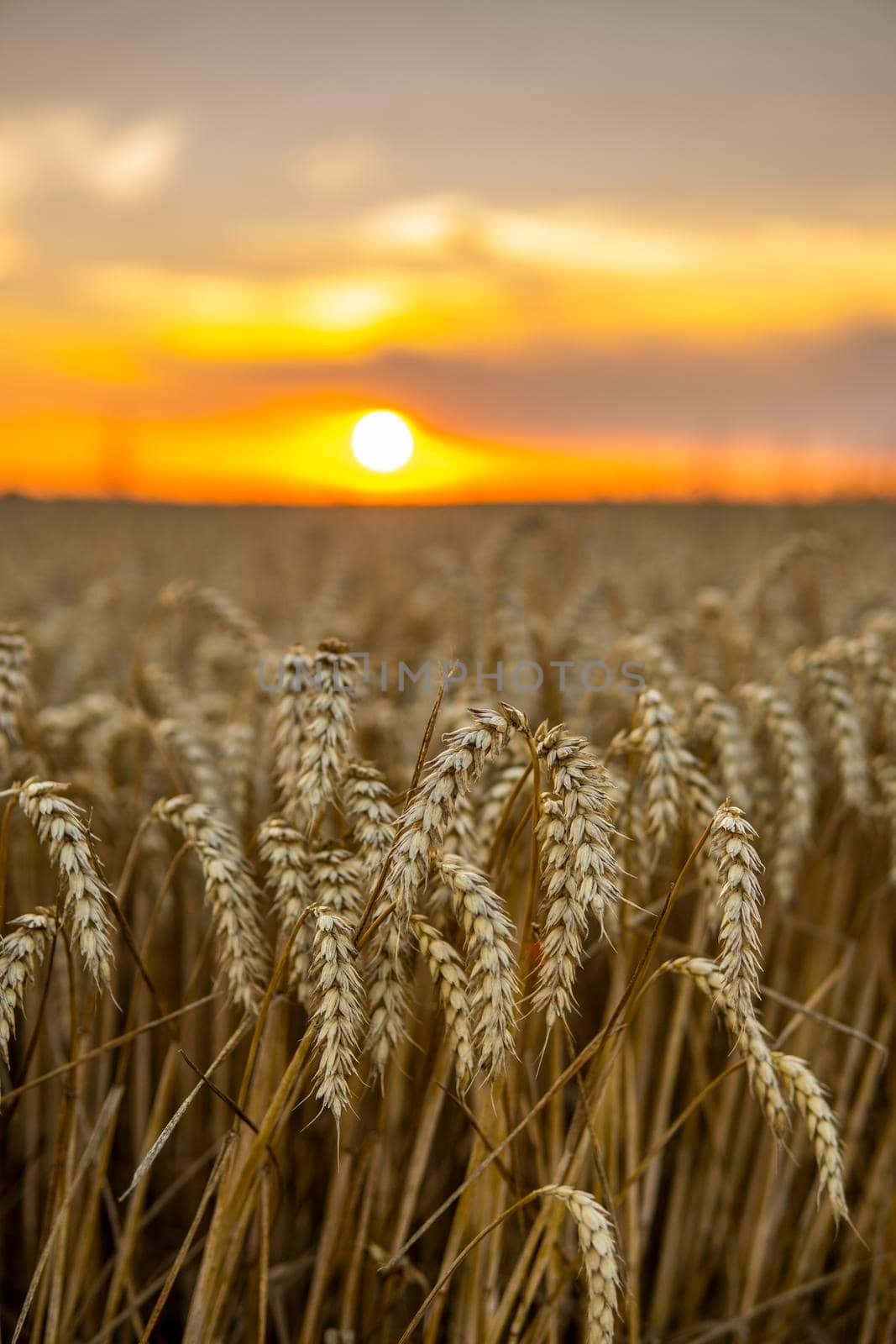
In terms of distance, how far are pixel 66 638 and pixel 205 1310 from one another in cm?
288

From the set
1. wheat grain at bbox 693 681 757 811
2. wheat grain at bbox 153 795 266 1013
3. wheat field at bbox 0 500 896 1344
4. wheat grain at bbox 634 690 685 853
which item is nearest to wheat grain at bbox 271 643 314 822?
wheat field at bbox 0 500 896 1344

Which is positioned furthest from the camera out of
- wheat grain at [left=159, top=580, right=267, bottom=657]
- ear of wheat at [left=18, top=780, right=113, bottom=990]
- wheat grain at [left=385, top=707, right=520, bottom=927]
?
wheat grain at [left=159, top=580, right=267, bottom=657]

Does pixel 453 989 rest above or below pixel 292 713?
below

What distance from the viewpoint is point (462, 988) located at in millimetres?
1228

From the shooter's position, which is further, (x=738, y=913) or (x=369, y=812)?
(x=369, y=812)

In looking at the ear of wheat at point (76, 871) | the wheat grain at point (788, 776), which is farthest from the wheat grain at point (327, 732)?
the wheat grain at point (788, 776)

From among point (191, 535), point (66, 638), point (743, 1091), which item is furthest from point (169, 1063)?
point (191, 535)

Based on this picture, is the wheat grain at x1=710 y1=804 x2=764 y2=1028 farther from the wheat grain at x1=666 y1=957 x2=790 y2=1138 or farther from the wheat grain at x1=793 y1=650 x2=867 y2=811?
the wheat grain at x1=793 y1=650 x2=867 y2=811

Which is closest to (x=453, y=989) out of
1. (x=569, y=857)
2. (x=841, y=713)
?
(x=569, y=857)

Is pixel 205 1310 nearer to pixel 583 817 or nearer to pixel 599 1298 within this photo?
pixel 599 1298

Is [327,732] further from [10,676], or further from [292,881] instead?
[10,676]

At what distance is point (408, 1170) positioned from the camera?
66.2 inches

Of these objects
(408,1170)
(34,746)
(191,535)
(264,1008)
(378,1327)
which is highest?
(191,535)

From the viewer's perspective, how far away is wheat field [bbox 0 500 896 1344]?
122 centimetres
